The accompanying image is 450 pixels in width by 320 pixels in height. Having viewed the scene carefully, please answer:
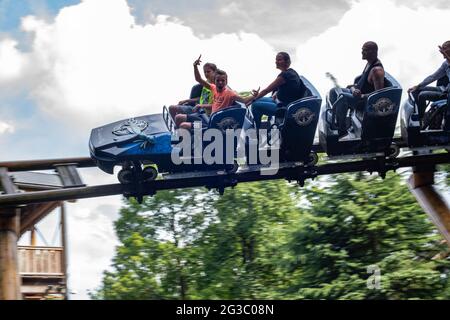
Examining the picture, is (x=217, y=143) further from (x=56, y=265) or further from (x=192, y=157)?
(x=56, y=265)

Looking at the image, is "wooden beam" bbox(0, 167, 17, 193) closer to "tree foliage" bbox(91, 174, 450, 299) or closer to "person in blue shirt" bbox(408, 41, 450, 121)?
"person in blue shirt" bbox(408, 41, 450, 121)

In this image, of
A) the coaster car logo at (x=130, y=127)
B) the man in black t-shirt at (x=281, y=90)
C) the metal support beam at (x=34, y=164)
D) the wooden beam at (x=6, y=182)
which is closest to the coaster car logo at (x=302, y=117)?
the man in black t-shirt at (x=281, y=90)

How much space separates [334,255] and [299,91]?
5.80 m

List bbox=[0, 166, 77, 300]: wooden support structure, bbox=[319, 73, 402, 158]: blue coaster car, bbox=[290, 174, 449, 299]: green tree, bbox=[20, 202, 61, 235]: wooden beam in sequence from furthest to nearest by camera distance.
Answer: bbox=[20, 202, 61, 235]: wooden beam, bbox=[290, 174, 449, 299]: green tree, bbox=[0, 166, 77, 300]: wooden support structure, bbox=[319, 73, 402, 158]: blue coaster car

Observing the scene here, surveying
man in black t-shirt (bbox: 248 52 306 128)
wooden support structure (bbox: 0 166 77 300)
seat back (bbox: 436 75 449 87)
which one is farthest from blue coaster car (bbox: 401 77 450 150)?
wooden support structure (bbox: 0 166 77 300)

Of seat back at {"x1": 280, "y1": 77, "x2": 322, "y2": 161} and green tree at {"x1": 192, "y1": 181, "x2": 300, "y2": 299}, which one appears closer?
seat back at {"x1": 280, "y1": 77, "x2": 322, "y2": 161}

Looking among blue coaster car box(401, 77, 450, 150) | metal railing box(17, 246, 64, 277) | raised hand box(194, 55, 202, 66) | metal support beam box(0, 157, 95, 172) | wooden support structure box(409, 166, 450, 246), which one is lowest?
metal railing box(17, 246, 64, 277)

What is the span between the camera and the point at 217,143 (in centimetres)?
659

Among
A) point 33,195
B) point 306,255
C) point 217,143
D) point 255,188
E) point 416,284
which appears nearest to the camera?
point 33,195

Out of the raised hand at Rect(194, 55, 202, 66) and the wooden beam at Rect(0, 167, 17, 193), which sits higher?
the raised hand at Rect(194, 55, 202, 66)

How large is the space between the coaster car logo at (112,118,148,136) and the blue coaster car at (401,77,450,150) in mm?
2360

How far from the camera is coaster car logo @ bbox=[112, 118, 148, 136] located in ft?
21.6

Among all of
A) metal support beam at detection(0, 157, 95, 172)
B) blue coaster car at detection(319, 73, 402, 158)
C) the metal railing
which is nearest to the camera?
metal support beam at detection(0, 157, 95, 172)
